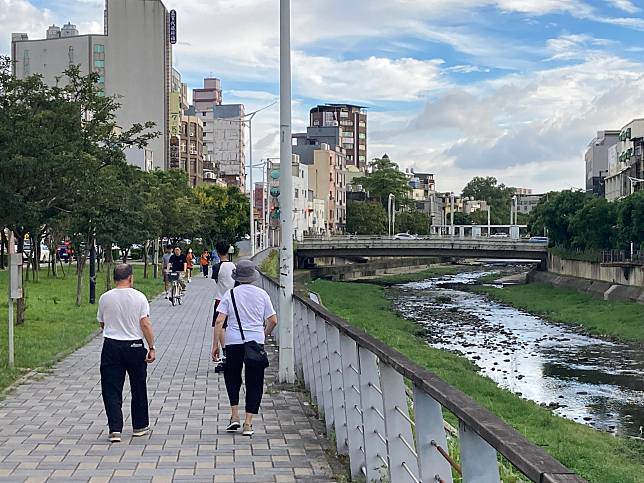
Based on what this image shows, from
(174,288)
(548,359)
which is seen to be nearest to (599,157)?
(548,359)

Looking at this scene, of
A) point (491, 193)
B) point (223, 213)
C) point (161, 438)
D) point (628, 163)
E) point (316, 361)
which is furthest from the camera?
point (491, 193)

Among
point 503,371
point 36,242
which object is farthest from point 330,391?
point 36,242

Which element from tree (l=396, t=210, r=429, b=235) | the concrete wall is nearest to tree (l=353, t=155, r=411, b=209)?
tree (l=396, t=210, r=429, b=235)

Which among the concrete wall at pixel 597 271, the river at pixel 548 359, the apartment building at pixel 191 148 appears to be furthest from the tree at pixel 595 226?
the apartment building at pixel 191 148

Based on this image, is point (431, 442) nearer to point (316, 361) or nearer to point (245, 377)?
point (245, 377)

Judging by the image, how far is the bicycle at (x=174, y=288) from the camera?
27.2 meters

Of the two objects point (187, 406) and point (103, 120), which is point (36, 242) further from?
point (187, 406)

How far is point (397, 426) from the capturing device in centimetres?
578

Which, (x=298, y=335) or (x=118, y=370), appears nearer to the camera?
(x=118, y=370)

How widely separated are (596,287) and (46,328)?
137ft

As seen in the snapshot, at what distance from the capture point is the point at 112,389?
328 inches

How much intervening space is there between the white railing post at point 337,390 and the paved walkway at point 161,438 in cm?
22

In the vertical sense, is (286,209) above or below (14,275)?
above

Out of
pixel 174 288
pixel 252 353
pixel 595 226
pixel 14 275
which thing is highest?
pixel 595 226
